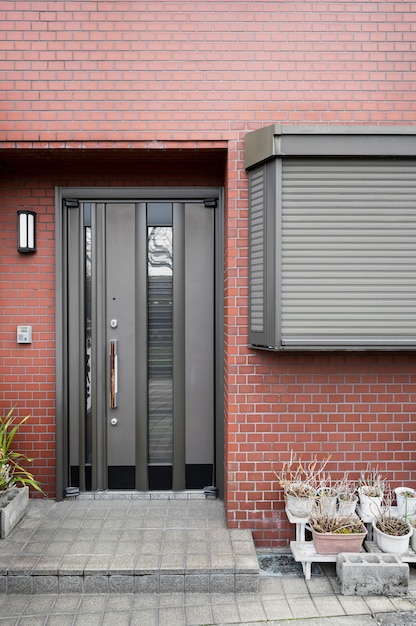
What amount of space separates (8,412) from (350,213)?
3570mm

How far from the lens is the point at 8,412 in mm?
4258

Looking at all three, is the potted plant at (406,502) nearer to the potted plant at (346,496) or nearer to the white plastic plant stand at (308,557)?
the potted plant at (346,496)

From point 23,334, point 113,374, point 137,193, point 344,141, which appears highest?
point 344,141

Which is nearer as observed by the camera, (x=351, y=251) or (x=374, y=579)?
(x=374, y=579)

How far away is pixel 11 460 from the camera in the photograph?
4098mm

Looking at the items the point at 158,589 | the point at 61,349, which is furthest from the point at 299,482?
the point at 61,349

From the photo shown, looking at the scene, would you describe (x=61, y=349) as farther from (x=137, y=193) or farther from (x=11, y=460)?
(x=137, y=193)

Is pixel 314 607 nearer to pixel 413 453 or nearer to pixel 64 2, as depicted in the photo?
pixel 413 453

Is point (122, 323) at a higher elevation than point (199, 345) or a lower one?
higher

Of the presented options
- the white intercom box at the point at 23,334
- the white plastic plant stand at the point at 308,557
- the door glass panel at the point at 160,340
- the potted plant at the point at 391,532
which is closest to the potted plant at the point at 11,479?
the white intercom box at the point at 23,334

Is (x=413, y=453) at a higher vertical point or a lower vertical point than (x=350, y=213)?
lower

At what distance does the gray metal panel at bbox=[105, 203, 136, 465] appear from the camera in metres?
4.30

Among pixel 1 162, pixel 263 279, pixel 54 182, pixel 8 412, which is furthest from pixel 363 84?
pixel 8 412

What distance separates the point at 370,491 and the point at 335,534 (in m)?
0.54
